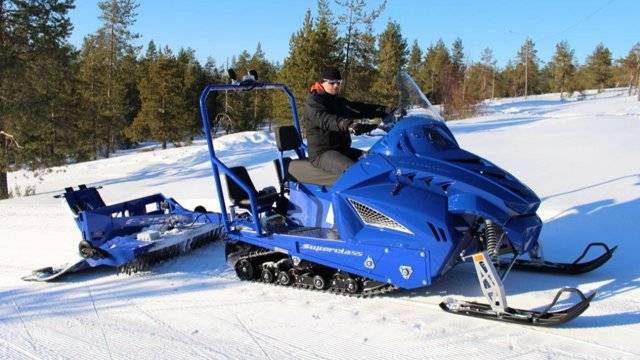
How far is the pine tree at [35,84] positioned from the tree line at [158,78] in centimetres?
3

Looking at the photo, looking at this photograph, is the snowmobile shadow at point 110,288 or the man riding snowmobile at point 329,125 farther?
the man riding snowmobile at point 329,125

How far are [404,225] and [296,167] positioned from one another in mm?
1557

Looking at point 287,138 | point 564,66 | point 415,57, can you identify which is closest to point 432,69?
point 415,57

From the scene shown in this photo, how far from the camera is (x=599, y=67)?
5988cm

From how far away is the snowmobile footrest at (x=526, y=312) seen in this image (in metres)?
3.53

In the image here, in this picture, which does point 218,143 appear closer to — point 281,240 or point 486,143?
point 486,143

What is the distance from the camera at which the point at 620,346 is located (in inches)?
133

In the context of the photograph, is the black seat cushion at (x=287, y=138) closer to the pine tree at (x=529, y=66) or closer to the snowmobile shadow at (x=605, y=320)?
the snowmobile shadow at (x=605, y=320)

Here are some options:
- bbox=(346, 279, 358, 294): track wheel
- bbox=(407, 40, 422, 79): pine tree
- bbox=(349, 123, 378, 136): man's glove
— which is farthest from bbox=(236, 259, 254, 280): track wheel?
bbox=(407, 40, 422, 79): pine tree

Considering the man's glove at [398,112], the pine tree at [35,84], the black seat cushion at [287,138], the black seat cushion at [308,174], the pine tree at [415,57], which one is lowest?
the black seat cushion at [308,174]

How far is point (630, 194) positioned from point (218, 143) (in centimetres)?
1878

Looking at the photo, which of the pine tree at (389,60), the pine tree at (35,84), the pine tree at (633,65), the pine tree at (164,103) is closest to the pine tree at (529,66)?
the pine tree at (633,65)

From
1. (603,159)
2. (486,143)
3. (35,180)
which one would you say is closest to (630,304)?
(603,159)

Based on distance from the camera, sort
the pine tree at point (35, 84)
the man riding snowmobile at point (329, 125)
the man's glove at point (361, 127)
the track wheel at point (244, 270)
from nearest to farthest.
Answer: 1. the man's glove at point (361, 127)
2. the man riding snowmobile at point (329, 125)
3. the track wheel at point (244, 270)
4. the pine tree at point (35, 84)
